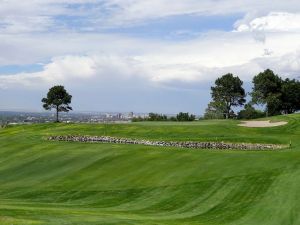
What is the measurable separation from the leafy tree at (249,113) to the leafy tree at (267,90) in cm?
968

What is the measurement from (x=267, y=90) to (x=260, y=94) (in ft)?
6.58

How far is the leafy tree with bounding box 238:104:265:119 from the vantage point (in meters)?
128

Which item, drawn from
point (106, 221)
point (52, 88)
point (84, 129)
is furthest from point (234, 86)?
point (106, 221)

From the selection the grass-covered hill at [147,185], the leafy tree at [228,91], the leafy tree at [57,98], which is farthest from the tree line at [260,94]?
the grass-covered hill at [147,185]

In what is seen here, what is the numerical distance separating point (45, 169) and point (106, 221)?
815 inches

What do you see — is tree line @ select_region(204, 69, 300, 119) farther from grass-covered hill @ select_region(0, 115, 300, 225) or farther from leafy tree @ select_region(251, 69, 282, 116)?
grass-covered hill @ select_region(0, 115, 300, 225)

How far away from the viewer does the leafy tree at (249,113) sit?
127625mm

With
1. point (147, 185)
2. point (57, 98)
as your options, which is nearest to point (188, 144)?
point (147, 185)

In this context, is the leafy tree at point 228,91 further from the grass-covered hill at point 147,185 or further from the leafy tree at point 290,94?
the grass-covered hill at point 147,185

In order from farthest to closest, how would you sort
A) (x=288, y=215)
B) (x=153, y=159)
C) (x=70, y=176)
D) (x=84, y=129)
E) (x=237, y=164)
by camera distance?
(x=84, y=129), (x=153, y=159), (x=70, y=176), (x=237, y=164), (x=288, y=215)

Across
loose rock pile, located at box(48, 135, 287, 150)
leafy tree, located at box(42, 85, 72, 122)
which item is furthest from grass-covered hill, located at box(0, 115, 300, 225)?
leafy tree, located at box(42, 85, 72, 122)

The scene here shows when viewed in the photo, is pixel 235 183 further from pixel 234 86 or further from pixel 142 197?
pixel 234 86

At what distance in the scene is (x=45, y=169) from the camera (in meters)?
42.8

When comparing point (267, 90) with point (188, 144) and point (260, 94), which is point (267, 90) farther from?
point (188, 144)
